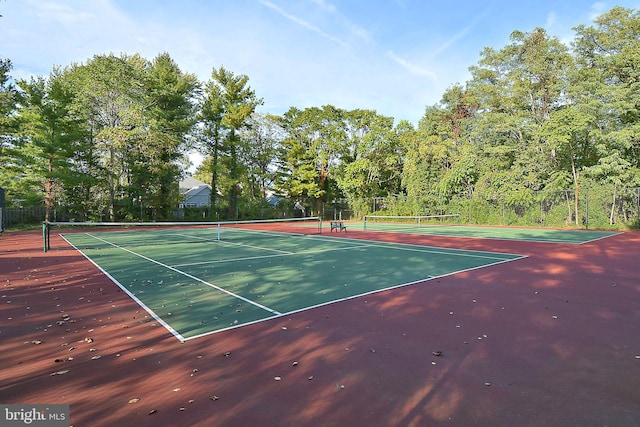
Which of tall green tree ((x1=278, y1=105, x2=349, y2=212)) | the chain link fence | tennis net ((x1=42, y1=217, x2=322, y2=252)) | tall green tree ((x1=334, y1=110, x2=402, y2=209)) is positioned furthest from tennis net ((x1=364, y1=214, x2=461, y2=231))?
tennis net ((x1=42, y1=217, x2=322, y2=252))

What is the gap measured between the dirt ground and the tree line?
76.3 feet

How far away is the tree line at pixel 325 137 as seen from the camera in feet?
81.6

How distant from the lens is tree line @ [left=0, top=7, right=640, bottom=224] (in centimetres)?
2486

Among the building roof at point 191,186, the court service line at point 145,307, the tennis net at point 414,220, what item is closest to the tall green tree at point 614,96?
the tennis net at point 414,220

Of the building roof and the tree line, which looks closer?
the tree line

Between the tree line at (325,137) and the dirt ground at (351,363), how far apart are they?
2324cm

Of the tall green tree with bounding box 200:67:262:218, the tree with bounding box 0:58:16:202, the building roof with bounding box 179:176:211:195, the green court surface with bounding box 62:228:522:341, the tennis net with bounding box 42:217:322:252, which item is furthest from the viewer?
the building roof with bounding box 179:176:211:195

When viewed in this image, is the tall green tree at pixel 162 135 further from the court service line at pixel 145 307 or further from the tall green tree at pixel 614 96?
the tall green tree at pixel 614 96

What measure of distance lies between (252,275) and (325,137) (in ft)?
106

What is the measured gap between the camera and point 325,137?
39.0 metres

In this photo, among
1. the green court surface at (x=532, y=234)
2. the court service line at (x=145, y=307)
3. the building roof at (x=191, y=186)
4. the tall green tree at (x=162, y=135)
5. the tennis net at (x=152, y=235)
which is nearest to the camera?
the court service line at (x=145, y=307)

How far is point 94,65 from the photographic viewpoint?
2764 cm

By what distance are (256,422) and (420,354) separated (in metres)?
1.99

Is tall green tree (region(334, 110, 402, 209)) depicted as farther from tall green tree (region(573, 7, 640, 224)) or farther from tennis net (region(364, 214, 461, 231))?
tall green tree (region(573, 7, 640, 224))
